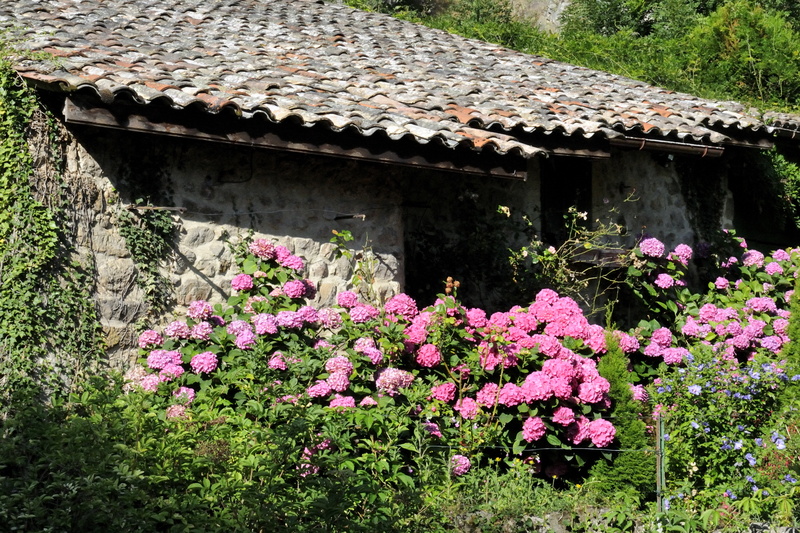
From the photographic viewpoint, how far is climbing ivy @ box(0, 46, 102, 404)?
574 centimetres

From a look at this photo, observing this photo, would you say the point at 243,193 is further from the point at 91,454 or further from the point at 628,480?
the point at 628,480

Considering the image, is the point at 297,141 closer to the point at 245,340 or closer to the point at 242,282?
the point at 242,282

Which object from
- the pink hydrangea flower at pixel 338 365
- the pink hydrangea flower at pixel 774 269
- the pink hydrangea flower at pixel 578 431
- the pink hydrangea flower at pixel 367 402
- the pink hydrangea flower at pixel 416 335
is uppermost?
the pink hydrangea flower at pixel 416 335

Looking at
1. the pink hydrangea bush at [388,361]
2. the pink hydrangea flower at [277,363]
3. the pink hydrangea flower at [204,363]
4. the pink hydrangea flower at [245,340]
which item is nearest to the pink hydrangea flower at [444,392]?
the pink hydrangea bush at [388,361]

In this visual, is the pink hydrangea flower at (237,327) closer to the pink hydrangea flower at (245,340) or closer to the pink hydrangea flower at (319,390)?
the pink hydrangea flower at (245,340)

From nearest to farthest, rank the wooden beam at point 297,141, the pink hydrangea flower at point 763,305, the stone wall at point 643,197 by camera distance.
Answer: the wooden beam at point 297,141
the pink hydrangea flower at point 763,305
the stone wall at point 643,197

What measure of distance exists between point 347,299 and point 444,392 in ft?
3.36

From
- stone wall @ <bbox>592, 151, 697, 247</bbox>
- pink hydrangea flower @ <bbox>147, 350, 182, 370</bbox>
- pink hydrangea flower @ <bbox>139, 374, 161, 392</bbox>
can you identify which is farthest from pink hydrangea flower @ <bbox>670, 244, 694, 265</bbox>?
pink hydrangea flower @ <bbox>139, 374, 161, 392</bbox>

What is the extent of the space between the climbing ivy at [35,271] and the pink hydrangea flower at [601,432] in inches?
142

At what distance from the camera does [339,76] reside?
8.03 metres

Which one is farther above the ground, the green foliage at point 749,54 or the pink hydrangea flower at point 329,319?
the green foliage at point 749,54

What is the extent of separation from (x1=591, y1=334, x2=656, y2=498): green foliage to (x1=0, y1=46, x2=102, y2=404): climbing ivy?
3.80 m

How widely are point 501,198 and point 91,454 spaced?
522 centimetres

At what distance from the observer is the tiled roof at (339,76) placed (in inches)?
255
